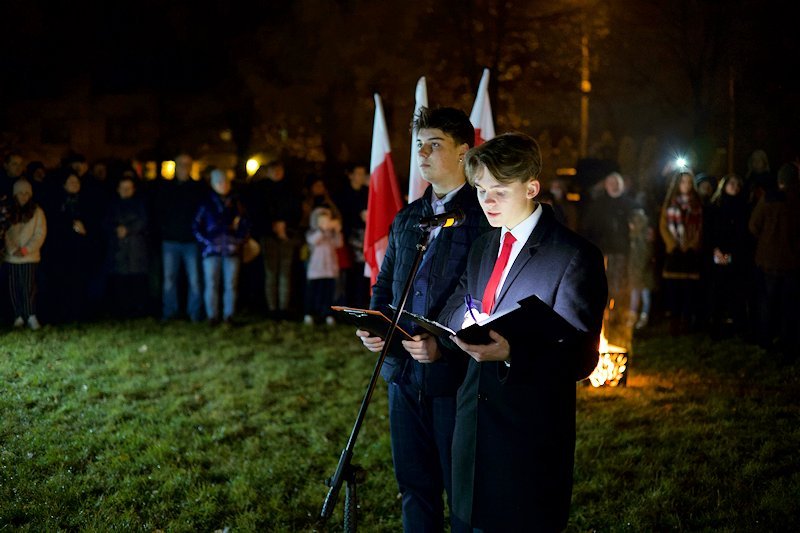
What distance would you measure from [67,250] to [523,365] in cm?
1014

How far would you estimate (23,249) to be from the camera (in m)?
10.6

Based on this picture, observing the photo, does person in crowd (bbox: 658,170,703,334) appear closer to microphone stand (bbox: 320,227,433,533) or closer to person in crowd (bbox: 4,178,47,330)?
microphone stand (bbox: 320,227,433,533)

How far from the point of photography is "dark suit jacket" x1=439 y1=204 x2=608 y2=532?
2.96m

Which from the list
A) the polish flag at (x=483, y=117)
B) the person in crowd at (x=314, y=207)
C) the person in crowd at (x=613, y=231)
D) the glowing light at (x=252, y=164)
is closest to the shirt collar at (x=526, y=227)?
the polish flag at (x=483, y=117)

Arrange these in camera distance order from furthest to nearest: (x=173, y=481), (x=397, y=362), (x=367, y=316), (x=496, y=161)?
(x=173, y=481), (x=397, y=362), (x=367, y=316), (x=496, y=161)

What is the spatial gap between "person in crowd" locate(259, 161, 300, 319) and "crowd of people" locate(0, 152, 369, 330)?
0.05 ft

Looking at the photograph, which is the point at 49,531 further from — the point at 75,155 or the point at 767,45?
the point at 767,45

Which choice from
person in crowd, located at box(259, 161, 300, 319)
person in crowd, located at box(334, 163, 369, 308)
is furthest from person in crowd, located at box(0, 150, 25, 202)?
person in crowd, located at box(334, 163, 369, 308)

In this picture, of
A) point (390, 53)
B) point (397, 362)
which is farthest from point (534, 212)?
point (390, 53)

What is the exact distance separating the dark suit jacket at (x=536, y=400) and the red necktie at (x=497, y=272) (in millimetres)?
79

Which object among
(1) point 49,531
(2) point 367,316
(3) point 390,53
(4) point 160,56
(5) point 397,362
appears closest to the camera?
(2) point 367,316

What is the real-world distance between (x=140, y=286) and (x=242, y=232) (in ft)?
6.33

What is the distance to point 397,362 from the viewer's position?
3.94 metres

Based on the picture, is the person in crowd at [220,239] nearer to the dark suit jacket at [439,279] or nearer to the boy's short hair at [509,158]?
the dark suit jacket at [439,279]
